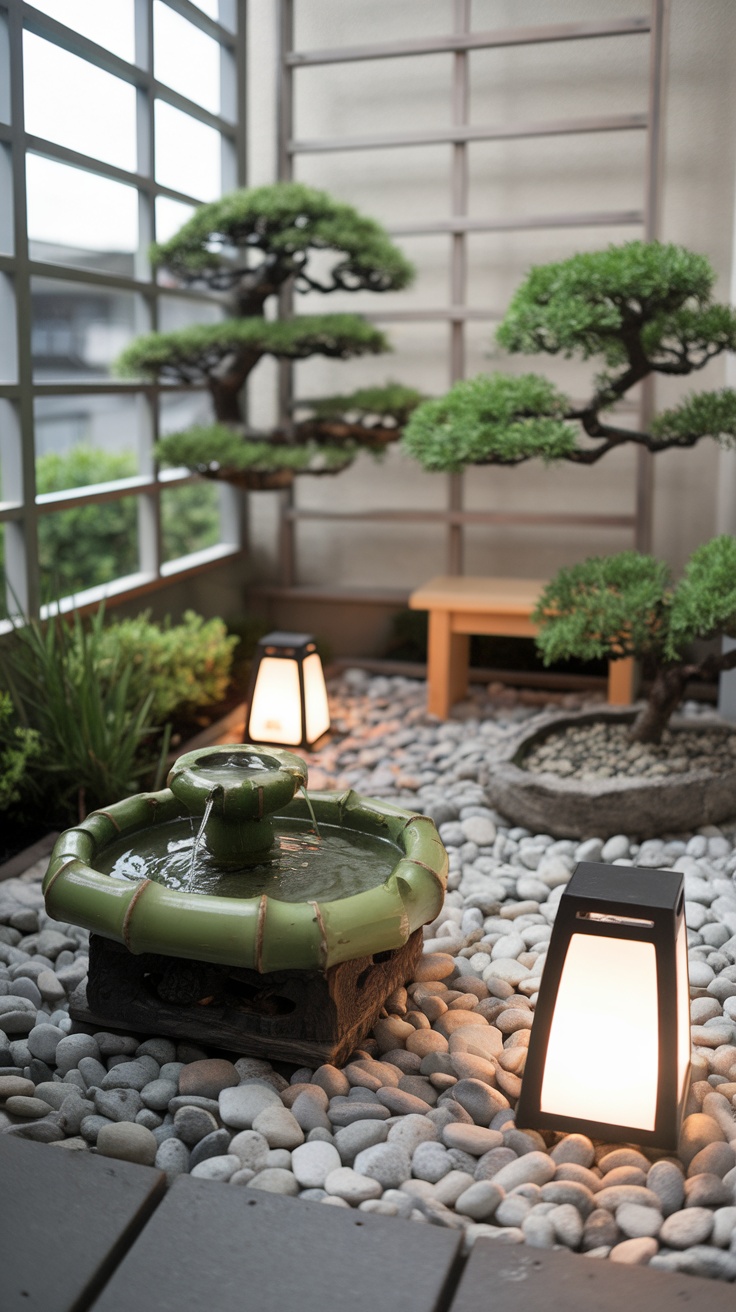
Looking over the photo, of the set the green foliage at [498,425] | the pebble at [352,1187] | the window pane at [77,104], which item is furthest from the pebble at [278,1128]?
the window pane at [77,104]

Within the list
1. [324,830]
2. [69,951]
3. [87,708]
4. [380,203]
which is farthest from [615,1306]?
[380,203]

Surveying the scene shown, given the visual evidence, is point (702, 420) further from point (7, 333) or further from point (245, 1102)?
point (245, 1102)

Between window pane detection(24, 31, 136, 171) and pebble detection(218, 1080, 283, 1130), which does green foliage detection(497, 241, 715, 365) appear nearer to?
window pane detection(24, 31, 136, 171)

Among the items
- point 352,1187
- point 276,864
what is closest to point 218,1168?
point 352,1187

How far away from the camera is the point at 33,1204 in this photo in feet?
4.98

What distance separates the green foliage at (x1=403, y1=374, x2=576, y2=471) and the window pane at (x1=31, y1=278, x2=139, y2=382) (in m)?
1.27

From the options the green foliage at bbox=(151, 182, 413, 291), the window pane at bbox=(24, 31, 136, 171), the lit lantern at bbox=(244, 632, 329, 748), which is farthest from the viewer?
the green foliage at bbox=(151, 182, 413, 291)

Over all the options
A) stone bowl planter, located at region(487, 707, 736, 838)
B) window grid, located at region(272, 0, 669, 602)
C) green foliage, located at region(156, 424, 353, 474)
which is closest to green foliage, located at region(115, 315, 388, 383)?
green foliage, located at region(156, 424, 353, 474)

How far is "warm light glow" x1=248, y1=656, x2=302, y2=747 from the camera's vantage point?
3.54 meters

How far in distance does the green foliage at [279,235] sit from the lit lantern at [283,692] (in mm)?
1450

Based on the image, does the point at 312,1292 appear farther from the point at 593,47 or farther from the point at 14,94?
the point at 593,47

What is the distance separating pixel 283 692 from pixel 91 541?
2005 mm

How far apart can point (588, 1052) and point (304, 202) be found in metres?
3.15

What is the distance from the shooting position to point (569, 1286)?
1.40 metres
